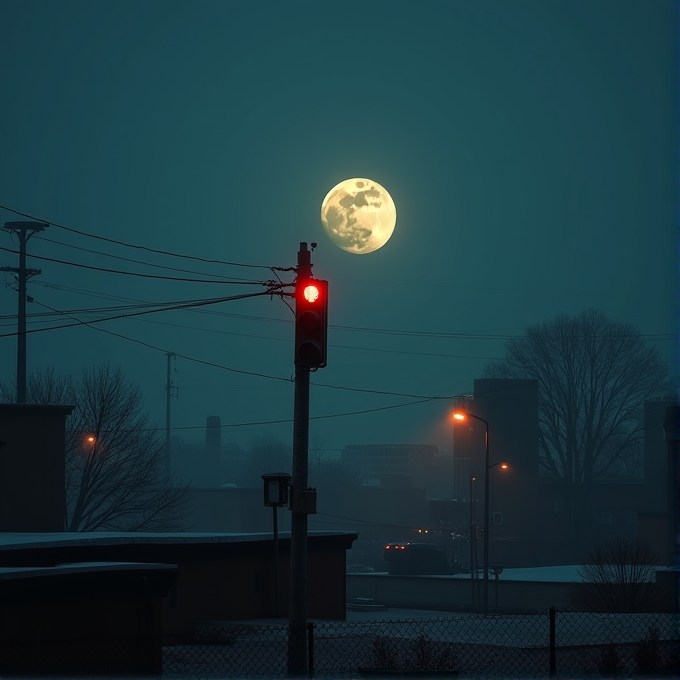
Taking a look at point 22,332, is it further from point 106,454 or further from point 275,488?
point 275,488

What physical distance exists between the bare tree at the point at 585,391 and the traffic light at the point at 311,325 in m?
74.1

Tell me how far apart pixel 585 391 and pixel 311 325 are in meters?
76.2

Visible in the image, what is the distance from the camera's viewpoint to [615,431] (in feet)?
280

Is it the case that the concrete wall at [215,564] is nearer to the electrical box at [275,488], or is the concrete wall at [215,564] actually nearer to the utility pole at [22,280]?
the electrical box at [275,488]

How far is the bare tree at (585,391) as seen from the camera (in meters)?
85.2

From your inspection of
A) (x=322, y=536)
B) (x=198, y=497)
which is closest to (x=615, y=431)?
(x=198, y=497)

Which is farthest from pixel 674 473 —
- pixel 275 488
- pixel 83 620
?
pixel 83 620

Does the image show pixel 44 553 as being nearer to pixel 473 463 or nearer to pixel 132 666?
pixel 132 666

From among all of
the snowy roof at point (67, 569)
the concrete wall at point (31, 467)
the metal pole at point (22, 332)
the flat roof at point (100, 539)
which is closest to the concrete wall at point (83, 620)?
the snowy roof at point (67, 569)

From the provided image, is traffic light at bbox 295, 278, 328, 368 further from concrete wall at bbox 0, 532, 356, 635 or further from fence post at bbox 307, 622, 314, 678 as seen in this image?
concrete wall at bbox 0, 532, 356, 635

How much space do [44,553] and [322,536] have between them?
9.63 m

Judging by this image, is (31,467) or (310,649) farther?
(31,467)

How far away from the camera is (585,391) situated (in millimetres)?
86000

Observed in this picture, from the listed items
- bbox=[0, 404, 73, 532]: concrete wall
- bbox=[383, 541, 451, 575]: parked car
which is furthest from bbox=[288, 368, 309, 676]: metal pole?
bbox=[383, 541, 451, 575]: parked car
